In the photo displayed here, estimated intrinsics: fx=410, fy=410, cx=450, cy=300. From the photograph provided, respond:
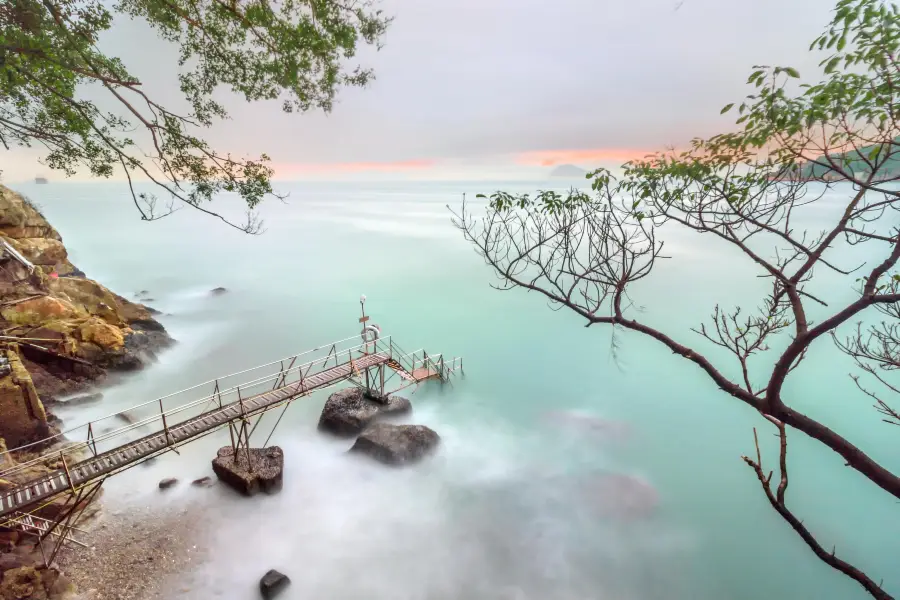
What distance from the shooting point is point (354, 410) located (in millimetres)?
16359

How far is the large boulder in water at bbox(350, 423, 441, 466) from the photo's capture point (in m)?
14.5

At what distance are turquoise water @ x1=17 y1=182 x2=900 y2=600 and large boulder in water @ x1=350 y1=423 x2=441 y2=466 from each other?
554mm

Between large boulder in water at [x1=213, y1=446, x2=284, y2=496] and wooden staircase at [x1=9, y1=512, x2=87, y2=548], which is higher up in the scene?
wooden staircase at [x1=9, y1=512, x2=87, y2=548]

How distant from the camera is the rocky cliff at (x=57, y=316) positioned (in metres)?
16.2

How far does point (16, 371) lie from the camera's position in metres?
11.8

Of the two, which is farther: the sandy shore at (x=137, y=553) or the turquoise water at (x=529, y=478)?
the turquoise water at (x=529, y=478)

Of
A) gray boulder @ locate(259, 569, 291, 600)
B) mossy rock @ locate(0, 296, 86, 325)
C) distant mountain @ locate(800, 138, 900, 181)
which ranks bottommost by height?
gray boulder @ locate(259, 569, 291, 600)

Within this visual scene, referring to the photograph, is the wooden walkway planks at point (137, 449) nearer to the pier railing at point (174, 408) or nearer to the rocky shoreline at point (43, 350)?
the pier railing at point (174, 408)

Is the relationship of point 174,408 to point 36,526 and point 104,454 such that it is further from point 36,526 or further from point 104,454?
point 104,454

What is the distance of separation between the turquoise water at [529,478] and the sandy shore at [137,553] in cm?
55

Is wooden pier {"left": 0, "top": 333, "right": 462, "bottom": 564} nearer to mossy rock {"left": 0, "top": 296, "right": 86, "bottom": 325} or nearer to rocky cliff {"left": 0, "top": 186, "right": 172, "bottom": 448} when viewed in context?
rocky cliff {"left": 0, "top": 186, "right": 172, "bottom": 448}

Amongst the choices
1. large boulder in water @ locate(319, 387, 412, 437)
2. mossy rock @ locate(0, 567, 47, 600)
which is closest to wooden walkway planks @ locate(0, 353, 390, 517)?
mossy rock @ locate(0, 567, 47, 600)

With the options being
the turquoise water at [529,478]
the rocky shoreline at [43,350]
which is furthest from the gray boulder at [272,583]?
the rocky shoreline at [43,350]

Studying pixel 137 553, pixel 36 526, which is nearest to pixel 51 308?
pixel 36 526
